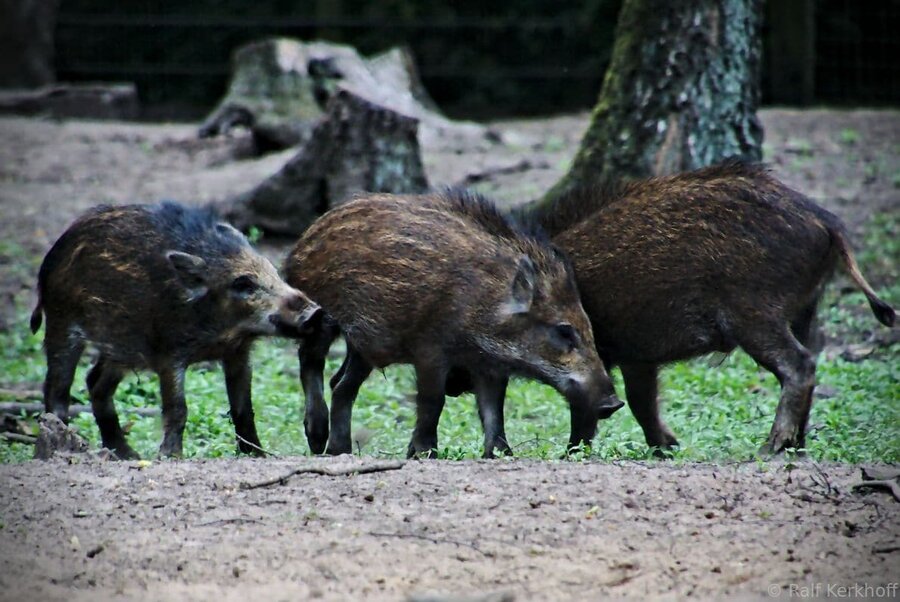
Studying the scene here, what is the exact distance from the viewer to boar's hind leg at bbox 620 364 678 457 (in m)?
7.34

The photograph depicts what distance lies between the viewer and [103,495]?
538 cm

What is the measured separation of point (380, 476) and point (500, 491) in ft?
1.79

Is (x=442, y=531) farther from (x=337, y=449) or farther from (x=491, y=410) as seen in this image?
(x=337, y=449)

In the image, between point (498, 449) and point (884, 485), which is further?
point (498, 449)

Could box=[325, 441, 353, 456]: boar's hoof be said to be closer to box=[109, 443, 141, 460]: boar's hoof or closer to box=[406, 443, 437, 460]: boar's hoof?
box=[406, 443, 437, 460]: boar's hoof

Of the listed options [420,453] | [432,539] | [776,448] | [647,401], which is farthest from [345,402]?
[432,539]

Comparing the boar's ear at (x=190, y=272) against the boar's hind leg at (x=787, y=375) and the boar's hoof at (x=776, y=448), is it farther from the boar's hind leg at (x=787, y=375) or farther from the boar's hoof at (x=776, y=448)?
the boar's hoof at (x=776, y=448)

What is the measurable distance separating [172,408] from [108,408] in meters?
0.63

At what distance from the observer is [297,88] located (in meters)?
15.2

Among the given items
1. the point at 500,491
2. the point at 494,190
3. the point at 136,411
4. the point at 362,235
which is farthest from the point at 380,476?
the point at 494,190

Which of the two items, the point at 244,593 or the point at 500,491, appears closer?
the point at 244,593

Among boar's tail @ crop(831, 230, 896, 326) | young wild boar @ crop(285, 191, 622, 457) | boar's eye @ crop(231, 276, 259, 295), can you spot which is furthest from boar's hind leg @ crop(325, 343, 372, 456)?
boar's tail @ crop(831, 230, 896, 326)

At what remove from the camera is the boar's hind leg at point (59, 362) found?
23.3 feet

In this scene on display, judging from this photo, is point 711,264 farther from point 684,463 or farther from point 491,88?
point 491,88
